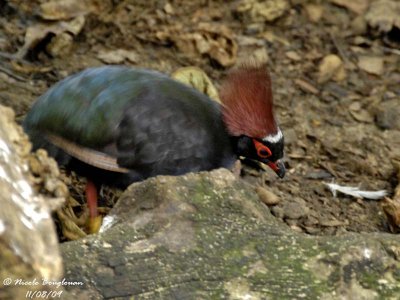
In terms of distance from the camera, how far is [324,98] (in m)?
5.88

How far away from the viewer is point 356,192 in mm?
4883

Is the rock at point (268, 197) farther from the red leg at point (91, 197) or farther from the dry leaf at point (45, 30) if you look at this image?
the dry leaf at point (45, 30)

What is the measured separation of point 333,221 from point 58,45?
2165 mm

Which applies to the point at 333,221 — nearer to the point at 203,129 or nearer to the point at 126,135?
the point at 203,129

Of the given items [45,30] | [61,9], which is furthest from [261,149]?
[61,9]

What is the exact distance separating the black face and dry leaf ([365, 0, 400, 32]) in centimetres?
246

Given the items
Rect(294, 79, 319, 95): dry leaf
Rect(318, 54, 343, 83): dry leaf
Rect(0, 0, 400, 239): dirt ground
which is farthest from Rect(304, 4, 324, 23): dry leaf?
Rect(294, 79, 319, 95): dry leaf

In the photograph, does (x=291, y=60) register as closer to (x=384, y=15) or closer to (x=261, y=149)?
(x=384, y=15)

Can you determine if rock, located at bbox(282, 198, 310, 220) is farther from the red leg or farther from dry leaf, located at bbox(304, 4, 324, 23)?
dry leaf, located at bbox(304, 4, 324, 23)

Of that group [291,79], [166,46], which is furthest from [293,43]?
[166,46]

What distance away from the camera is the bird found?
13.3ft

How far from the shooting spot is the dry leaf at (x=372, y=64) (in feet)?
20.4

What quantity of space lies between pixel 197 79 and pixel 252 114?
1.12 meters

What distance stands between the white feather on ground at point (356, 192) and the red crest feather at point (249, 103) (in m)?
0.81
